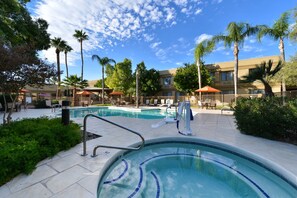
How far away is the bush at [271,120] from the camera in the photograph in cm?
497

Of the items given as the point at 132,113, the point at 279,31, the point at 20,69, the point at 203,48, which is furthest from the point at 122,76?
the point at 20,69

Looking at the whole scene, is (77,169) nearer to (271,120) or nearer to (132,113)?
(271,120)

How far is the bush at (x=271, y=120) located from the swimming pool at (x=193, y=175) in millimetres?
1939

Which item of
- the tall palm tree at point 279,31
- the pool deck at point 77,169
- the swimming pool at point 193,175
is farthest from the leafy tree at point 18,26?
the tall palm tree at point 279,31

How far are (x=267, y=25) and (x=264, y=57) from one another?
8.21m

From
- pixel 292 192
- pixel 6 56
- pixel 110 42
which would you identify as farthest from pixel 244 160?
pixel 110 42

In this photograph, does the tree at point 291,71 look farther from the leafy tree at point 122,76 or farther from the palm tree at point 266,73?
the leafy tree at point 122,76

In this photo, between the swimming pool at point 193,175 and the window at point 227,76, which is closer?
the swimming pool at point 193,175

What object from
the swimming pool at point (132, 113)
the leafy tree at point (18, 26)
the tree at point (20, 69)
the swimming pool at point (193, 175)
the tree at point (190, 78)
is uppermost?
the leafy tree at point (18, 26)

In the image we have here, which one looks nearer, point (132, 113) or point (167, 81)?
point (132, 113)

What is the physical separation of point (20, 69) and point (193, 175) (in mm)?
5529

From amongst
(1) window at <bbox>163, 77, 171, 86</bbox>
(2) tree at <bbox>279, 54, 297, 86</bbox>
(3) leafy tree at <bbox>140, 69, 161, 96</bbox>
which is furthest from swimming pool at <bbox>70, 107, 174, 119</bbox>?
(1) window at <bbox>163, 77, 171, 86</bbox>

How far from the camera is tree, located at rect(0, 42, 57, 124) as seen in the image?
4.33m

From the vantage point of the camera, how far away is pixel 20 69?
4.75 metres
